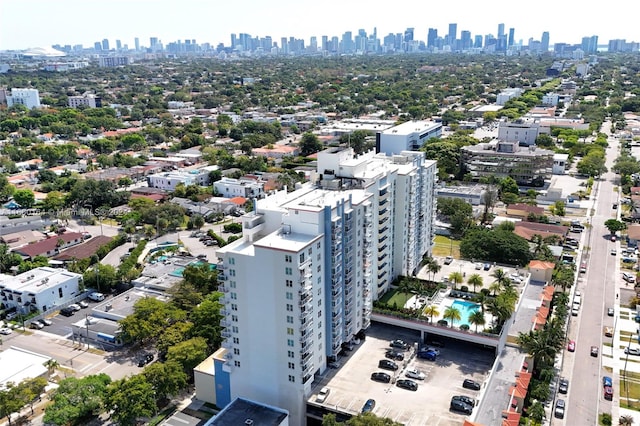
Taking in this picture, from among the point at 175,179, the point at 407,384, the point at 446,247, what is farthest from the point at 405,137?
the point at 407,384

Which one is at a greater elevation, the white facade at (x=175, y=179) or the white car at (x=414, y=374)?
the white facade at (x=175, y=179)

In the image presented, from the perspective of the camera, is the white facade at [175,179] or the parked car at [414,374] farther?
the white facade at [175,179]

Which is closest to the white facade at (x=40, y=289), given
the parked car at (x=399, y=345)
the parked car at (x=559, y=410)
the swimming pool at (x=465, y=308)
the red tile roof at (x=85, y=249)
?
the red tile roof at (x=85, y=249)

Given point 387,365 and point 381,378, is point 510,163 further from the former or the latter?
point 381,378

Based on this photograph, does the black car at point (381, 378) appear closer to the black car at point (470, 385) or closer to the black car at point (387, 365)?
the black car at point (387, 365)

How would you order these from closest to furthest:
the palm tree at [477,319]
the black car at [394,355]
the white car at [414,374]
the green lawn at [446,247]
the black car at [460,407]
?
the black car at [460,407] → the white car at [414,374] → the black car at [394,355] → the palm tree at [477,319] → the green lawn at [446,247]

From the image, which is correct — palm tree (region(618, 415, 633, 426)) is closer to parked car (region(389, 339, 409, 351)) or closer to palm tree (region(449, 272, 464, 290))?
parked car (region(389, 339, 409, 351))
